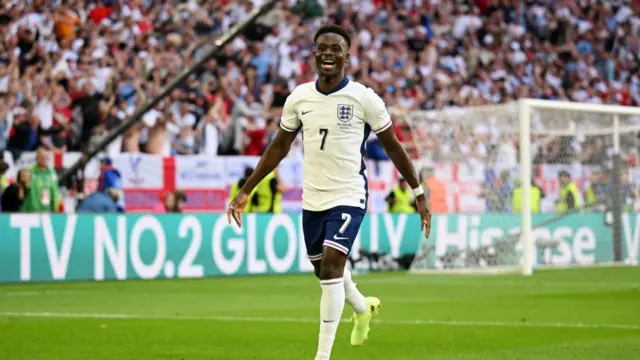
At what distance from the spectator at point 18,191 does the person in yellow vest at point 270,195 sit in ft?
14.2

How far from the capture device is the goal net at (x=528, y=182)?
72.8 ft

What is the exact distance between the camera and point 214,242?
20562 millimetres

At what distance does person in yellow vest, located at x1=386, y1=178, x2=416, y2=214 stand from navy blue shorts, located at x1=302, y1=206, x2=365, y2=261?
14888mm

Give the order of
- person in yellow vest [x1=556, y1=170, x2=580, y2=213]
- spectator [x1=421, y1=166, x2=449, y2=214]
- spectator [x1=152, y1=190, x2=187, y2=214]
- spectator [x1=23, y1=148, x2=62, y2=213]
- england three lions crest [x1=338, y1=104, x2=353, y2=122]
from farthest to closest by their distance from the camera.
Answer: person in yellow vest [x1=556, y1=170, x2=580, y2=213] < spectator [x1=421, y1=166, x2=449, y2=214] < spectator [x1=152, y1=190, x2=187, y2=214] < spectator [x1=23, y1=148, x2=62, y2=213] < england three lions crest [x1=338, y1=104, x2=353, y2=122]

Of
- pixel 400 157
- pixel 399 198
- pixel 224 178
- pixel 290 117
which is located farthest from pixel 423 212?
pixel 399 198

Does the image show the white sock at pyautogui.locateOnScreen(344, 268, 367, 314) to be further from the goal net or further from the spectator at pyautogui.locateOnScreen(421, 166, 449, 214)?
the spectator at pyautogui.locateOnScreen(421, 166, 449, 214)

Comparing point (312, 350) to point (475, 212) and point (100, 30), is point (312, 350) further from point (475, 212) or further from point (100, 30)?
point (100, 30)

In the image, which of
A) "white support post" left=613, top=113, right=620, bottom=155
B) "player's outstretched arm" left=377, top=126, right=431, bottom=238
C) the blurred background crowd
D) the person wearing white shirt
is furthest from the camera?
"white support post" left=613, top=113, right=620, bottom=155

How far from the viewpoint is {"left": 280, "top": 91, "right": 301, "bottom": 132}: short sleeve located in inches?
333

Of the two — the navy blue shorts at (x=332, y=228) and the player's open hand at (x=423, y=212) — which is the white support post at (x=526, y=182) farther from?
the navy blue shorts at (x=332, y=228)

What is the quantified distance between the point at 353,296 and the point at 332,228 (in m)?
1.00

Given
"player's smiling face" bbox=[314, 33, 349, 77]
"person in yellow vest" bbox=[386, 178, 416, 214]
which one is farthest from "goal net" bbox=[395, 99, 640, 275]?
"player's smiling face" bbox=[314, 33, 349, 77]

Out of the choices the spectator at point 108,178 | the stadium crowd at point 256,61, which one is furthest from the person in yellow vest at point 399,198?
the spectator at point 108,178

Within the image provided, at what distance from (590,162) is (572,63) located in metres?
11.0
